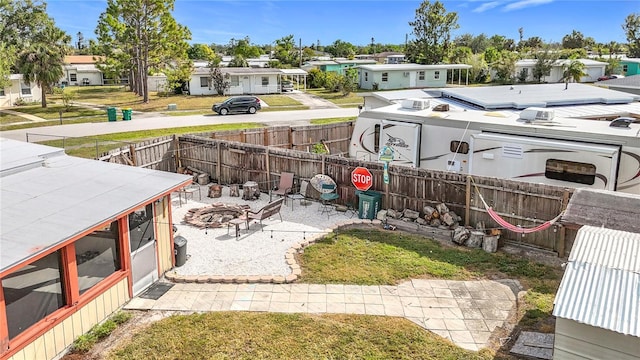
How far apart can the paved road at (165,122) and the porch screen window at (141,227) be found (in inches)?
707

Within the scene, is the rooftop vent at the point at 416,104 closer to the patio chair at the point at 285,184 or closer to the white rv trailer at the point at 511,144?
the white rv trailer at the point at 511,144

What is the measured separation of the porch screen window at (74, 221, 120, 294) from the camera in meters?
8.05

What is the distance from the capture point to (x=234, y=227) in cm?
1336

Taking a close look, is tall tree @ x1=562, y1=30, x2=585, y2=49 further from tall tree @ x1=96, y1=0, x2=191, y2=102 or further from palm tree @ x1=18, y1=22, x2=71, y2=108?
palm tree @ x1=18, y1=22, x2=71, y2=108

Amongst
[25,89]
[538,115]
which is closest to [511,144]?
[538,115]

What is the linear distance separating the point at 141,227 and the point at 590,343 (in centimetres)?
780

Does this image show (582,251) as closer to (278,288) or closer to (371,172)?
(278,288)

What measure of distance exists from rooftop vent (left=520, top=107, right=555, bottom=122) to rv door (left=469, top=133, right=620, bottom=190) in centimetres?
100

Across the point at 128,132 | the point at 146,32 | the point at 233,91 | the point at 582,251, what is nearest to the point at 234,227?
the point at 582,251

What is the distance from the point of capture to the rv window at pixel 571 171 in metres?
12.1

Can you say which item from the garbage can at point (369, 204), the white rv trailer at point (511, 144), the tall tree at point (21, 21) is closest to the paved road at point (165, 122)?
the white rv trailer at point (511, 144)

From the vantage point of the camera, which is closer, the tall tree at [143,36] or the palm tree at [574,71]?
the tall tree at [143,36]

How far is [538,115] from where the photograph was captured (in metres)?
14.1

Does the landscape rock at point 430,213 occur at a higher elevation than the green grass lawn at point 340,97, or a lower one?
lower
